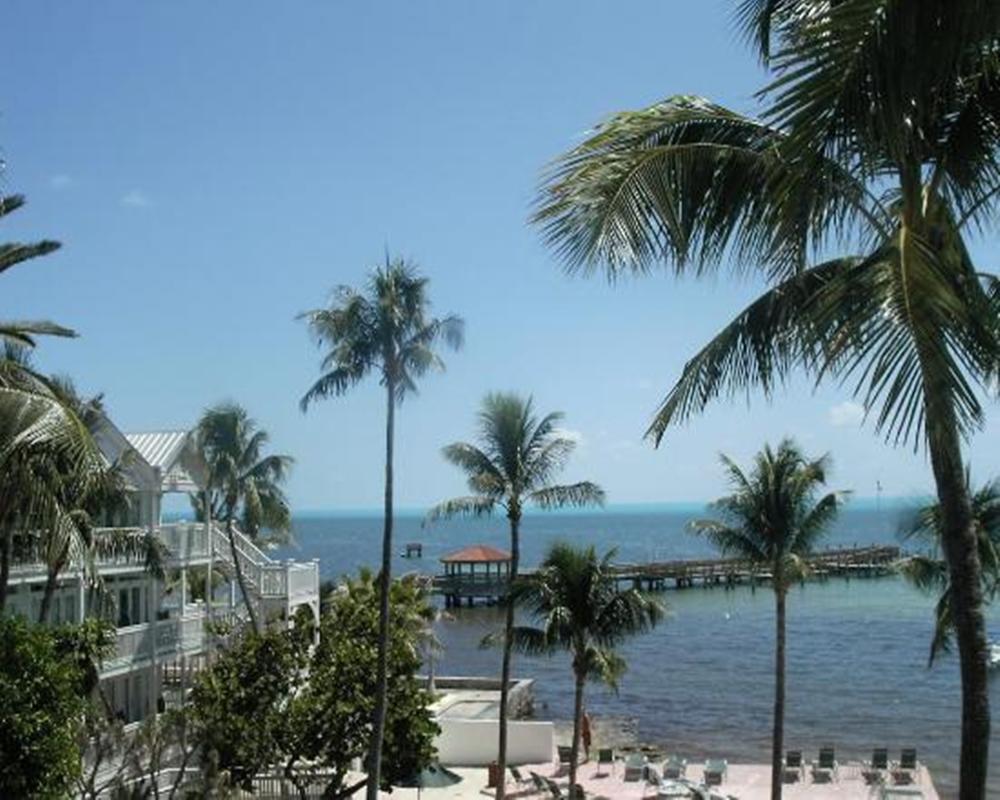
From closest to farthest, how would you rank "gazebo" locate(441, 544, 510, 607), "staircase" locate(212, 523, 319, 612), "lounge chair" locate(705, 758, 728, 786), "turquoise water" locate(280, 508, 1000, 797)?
"lounge chair" locate(705, 758, 728, 786) → "staircase" locate(212, 523, 319, 612) → "turquoise water" locate(280, 508, 1000, 797) → "gazebo" locate(441, 544, 510, 607)

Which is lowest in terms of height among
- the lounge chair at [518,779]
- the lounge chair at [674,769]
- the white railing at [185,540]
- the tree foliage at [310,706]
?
the lounge chair at [674,769]

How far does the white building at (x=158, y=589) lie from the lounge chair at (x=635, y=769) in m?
10.1

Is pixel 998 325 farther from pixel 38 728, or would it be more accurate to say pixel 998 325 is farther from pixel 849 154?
pixel 38 728

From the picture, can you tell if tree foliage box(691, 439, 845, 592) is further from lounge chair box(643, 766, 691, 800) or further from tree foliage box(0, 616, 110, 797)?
tree foliage box(0, 616, 110, 797)

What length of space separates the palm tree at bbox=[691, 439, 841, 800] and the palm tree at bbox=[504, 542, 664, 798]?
7.27 ft

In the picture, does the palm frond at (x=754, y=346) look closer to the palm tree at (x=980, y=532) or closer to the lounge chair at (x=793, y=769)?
the palm tree at (x=980, y=532)

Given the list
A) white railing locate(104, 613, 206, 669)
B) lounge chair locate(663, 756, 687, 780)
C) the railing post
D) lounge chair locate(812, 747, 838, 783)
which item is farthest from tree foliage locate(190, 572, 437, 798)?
lounge chair locate(812, 747, 838, 783)

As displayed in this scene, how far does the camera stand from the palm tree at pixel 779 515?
25.4 m

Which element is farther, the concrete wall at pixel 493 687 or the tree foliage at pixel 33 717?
the concrete wall at pixel 493 687

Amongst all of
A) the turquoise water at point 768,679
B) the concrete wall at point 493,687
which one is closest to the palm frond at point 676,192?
the turquoise water at point 768,679

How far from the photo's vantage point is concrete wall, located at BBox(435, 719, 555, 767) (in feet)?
109

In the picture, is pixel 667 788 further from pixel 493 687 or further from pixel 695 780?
Answer: pixel 493 687

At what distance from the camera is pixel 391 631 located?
24781mm

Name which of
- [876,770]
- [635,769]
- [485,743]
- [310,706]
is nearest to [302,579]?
[485,743]
